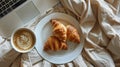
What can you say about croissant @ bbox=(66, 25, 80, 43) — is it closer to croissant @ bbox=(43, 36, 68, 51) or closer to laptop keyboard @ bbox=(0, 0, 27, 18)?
croissant @ bbox=(43, 36, 68, 51)

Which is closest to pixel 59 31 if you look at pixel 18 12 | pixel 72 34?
pixel 72 34

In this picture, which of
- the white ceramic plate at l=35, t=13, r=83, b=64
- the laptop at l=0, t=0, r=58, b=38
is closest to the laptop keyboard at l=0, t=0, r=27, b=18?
the laptop at l=0, t=0, r=58, b=38

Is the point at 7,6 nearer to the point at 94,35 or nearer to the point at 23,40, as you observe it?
the point at 23,40

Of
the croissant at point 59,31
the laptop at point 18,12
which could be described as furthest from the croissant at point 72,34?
the laptop at point 18,12

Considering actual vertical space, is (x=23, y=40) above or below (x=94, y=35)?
above

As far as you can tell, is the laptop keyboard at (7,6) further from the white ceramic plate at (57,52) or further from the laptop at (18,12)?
the white ceramic plate at (57,52)

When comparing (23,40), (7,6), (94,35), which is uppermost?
(7,6)
